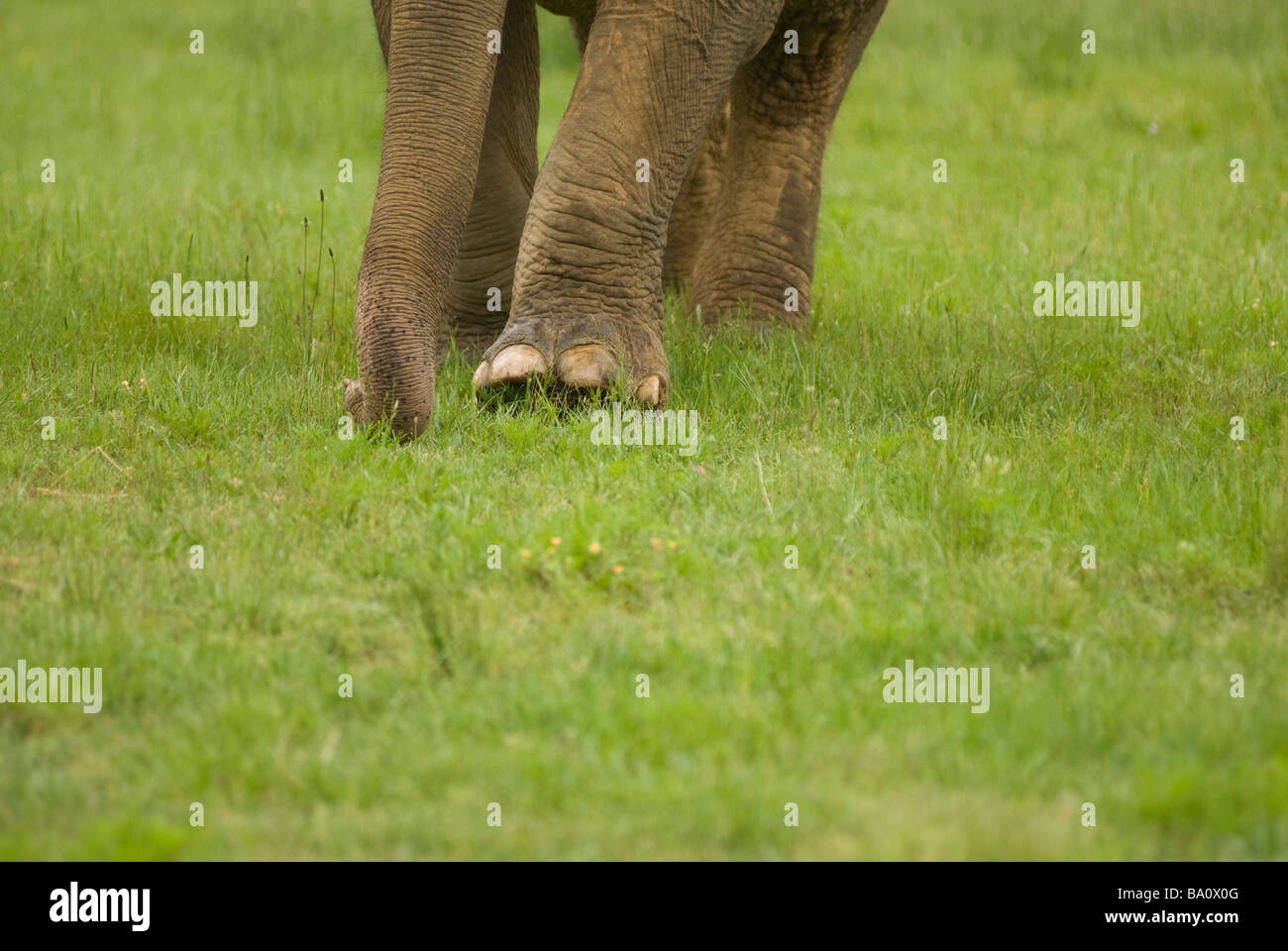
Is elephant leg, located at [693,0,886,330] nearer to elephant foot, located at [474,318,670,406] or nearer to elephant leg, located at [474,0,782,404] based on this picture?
elephant leg, located at [474,0,782,404]

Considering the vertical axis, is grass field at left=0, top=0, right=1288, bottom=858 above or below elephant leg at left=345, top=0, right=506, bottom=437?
below

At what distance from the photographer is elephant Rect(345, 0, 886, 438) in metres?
5.27

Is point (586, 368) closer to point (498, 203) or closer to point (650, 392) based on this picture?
point (650, 392)

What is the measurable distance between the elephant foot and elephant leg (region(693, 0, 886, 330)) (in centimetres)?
175

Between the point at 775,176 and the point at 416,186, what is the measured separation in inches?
112

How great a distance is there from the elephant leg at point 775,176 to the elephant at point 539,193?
0.07 feet

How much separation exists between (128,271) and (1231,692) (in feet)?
19.3

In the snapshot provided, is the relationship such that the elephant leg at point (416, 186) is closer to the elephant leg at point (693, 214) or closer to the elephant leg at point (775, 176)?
the elephant leg at point (775, 176)

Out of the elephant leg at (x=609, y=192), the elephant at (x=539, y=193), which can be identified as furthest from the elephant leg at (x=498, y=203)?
the elephant leg at (x=609, y=192)

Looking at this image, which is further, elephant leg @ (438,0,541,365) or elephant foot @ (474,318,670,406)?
elephant leg @ (438,0,541,365)

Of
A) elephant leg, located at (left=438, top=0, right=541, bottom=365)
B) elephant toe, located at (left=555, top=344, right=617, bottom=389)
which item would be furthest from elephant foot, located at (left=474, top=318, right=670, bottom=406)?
elephant leg, located at (left=438, top=0, right=541, bottom=365)

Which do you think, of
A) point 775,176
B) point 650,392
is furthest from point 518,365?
point 775,176

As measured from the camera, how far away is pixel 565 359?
226 inches
